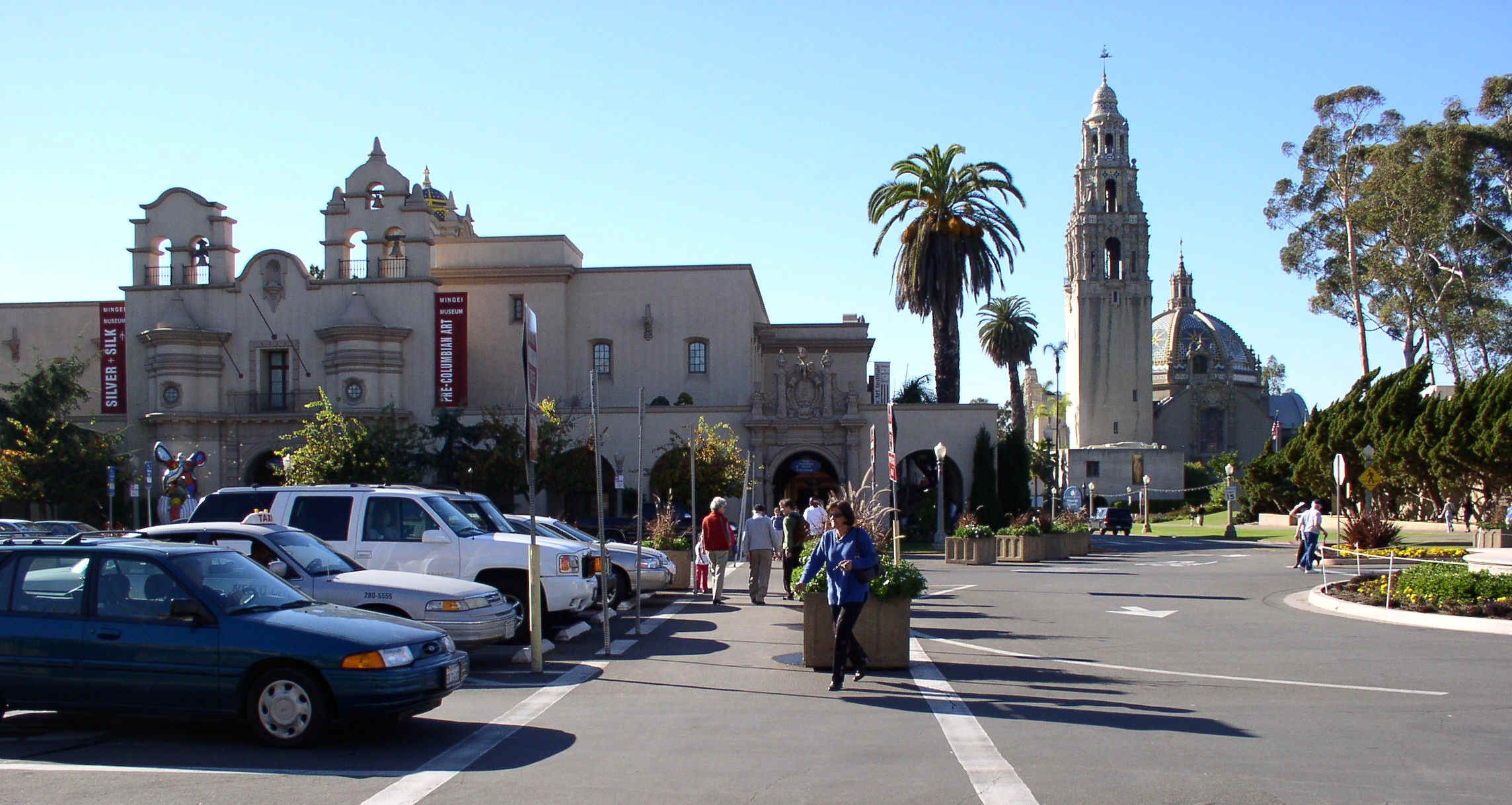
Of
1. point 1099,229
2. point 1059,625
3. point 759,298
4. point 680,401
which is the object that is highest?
point 1099,229

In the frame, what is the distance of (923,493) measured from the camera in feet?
161

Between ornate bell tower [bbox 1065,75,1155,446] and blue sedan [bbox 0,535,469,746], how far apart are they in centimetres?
8779

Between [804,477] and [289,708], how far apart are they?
41005mm

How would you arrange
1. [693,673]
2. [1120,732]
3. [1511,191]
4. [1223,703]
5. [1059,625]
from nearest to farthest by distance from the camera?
[1120,732] < [1223,703] < [693,673] < [1059,625] < [1511,191]

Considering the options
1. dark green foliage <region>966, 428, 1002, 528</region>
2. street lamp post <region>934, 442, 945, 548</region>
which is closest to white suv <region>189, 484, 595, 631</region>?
street lamp post <region>934, 442, 945, 548</region>

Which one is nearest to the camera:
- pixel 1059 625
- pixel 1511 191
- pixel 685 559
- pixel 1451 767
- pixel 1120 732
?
pixel 1451 767

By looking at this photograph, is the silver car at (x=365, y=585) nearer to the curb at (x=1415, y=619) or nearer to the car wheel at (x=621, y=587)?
the car wheel at (x=621, y=587)

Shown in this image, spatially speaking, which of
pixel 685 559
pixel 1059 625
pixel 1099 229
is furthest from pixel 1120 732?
pixel 1099 229

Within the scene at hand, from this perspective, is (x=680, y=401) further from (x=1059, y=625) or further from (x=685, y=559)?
(x=1059, y=625)

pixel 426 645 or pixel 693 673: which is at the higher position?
pixel 426 645

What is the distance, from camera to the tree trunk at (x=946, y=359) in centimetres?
4625

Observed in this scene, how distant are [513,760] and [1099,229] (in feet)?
291

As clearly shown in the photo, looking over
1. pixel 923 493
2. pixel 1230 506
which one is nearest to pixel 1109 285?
pixel 1230 506

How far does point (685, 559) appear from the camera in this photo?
22.9m
